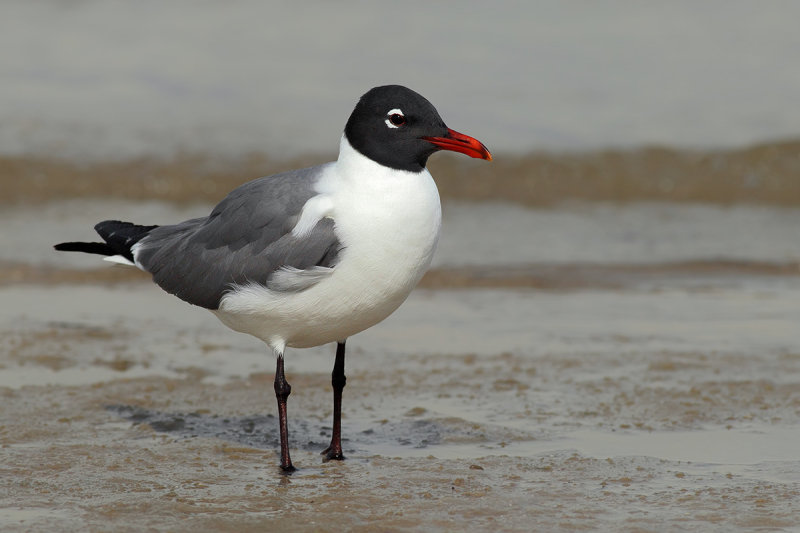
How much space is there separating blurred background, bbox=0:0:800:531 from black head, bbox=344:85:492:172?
1.29 meters

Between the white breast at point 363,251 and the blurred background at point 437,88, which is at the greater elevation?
the blurred background at point 437,88

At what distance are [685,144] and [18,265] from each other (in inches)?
284

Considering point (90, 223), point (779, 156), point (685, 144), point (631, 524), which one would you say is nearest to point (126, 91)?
point (90, 223)

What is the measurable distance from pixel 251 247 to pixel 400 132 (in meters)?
0.81

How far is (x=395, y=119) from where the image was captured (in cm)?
462

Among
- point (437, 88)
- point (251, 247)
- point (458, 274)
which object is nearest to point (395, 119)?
point (251, 247)

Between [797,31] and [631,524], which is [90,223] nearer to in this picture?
[631,524]

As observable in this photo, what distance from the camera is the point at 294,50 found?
15141 mm

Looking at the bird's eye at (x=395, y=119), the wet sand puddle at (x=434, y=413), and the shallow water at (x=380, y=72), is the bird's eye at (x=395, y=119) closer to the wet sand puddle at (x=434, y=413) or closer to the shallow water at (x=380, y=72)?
the wet sand puddle at (x=434, y=413)

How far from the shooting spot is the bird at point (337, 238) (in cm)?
445

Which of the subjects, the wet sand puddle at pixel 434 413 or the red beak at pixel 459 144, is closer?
the wet sand puddle at pixel 434 413

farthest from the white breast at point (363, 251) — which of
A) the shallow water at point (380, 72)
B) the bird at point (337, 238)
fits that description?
the shallow water at point (380, 72)

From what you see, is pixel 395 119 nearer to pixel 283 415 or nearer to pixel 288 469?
pixel 283 415

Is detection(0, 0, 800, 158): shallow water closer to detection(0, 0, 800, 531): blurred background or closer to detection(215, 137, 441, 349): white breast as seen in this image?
detection(0, 0, 800, 531): blurred background
